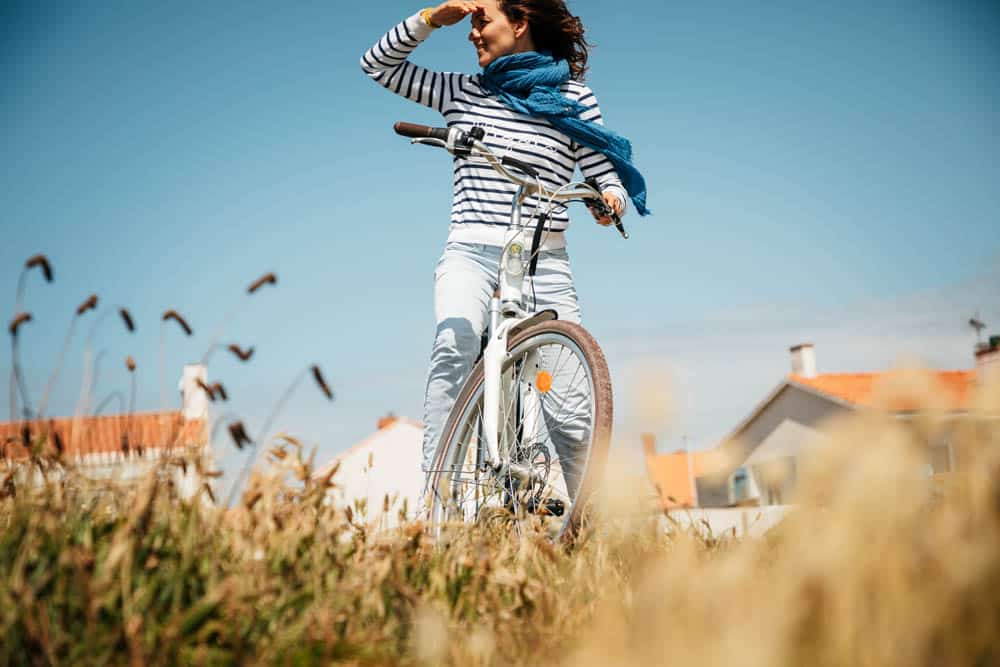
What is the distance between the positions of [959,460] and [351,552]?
146 cm

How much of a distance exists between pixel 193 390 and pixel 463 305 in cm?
162

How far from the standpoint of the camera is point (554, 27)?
4293 mm

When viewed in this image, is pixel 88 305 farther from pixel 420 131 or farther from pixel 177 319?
pixel 420 131

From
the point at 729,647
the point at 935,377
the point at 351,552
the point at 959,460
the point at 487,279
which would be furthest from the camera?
the point at 487,279

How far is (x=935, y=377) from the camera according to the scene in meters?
1.12

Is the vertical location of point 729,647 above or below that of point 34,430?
below

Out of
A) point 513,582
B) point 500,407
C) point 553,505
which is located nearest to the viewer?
point 513,582

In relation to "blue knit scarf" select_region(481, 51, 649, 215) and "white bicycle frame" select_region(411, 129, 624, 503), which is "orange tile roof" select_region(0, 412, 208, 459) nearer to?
"white bicycle frame" select_region(411, 129, 624, 503)

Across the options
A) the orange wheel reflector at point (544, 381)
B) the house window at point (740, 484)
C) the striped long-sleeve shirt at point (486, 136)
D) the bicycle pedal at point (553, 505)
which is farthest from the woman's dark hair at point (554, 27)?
the house window at point (740, 484)

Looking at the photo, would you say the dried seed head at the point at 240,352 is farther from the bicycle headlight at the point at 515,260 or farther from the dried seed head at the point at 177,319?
the bicycle headlight at the point at 515,260

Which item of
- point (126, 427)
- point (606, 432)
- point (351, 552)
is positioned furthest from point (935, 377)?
point (126, 427)

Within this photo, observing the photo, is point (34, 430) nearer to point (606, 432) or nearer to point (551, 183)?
point (606, 432)

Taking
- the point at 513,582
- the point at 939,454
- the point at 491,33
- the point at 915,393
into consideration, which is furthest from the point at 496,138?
the point at 915,393

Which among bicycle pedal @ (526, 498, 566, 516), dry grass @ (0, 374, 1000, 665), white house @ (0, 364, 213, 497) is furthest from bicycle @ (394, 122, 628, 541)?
white house @ (0, 364, 213, 497)
